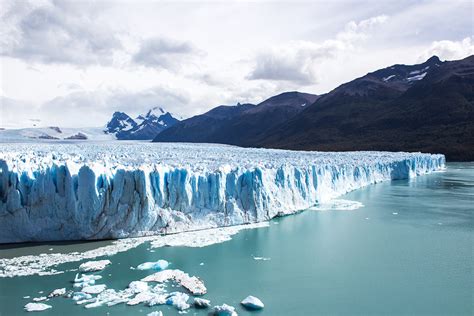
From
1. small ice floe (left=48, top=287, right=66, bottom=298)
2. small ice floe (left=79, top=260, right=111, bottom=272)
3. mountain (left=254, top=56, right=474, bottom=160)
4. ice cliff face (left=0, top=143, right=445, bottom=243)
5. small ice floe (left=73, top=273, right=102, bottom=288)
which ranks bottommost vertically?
small ice floe (left=48, top=287, right=66, bottom=298)

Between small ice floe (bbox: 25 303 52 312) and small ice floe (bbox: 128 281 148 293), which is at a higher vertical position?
small ice floe (bbox: 128 281 148 293)

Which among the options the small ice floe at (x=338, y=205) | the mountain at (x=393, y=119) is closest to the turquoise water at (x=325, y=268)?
the small ice floe at (x=338, y=205)

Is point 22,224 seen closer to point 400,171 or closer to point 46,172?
point 46,172

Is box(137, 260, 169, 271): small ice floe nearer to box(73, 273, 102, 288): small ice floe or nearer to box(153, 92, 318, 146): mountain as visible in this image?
box(73, 273, 102, 288): small ice floe

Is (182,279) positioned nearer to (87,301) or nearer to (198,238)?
(87,301)

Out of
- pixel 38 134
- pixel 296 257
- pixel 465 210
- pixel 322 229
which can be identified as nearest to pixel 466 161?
pixel 465 210


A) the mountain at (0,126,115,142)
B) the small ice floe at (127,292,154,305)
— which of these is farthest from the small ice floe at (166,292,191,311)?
the mountain at (0,126,115,142)

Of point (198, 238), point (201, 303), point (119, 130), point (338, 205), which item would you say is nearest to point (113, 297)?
point (201, 303)
